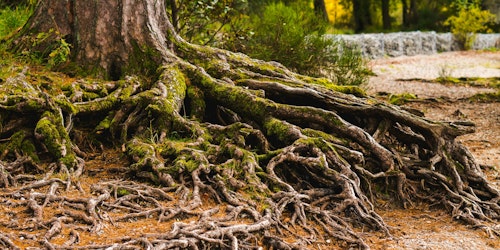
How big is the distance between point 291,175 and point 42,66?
349cm

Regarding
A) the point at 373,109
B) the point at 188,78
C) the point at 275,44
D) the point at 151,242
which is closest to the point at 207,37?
the point at 275,44

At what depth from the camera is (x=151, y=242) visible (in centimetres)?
421

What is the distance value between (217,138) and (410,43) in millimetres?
23351

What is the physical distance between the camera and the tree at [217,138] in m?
5.16

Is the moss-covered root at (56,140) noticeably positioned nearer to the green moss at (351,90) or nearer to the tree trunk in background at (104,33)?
the tree trunk in background at (104,33)

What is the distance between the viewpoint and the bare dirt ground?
5.25 m

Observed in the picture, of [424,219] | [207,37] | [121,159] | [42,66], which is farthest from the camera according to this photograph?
[207,37]

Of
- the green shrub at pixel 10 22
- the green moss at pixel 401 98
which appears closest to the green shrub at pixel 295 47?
the green moss at pixel 401 98

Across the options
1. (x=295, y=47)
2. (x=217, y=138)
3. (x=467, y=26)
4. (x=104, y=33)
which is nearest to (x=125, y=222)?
(x=217, y=138)

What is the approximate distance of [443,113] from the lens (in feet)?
38.8

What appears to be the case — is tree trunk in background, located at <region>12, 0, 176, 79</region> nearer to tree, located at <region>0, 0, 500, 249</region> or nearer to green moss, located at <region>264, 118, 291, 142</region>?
tree, located at <region>0, 0, 500, 249</region>

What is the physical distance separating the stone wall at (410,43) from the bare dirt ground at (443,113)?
1032 millimetres

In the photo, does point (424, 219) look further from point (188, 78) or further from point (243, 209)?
point (188, 78)

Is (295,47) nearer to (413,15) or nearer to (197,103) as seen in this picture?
(197,103)
